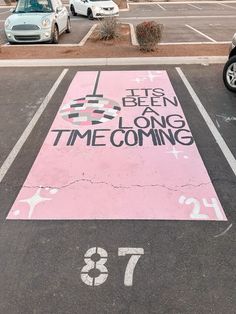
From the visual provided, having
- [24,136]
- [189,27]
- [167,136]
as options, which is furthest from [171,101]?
[189,27]

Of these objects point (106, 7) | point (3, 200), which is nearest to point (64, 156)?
point (3, 200)

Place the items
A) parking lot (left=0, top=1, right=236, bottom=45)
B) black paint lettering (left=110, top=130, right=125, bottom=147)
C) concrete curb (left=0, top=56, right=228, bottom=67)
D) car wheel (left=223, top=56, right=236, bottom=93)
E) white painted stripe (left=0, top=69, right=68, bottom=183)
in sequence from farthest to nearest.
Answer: parking lot (left=0, top=1, right=236, bottom=45), concrete curb (left=0, top=56, right=228, bottom=67), car wheel (left=223, top=56, right=236, bottom=93), black paint lettering (left=110, top=130, right=125, bottom=147), white painted stripe (left=0, top=69, right=68, bottom=183)

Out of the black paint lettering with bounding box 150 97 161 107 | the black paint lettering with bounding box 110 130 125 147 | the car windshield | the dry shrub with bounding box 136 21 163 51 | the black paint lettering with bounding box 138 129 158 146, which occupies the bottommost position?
the black paint lettering with bounding box 150 97 161 107

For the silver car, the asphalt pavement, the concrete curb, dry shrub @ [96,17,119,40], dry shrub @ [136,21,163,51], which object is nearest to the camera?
the asphalt pavement

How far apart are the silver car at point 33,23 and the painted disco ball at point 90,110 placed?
603 centimetres

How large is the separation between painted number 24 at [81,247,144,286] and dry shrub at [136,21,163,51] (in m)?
9.04

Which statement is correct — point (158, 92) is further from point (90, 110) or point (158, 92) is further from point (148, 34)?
point (148, 34)

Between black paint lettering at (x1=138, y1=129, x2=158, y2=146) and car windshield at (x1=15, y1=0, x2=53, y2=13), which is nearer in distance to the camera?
black paint lettering at (x1=138, y1=129, x2=158, y2=146)

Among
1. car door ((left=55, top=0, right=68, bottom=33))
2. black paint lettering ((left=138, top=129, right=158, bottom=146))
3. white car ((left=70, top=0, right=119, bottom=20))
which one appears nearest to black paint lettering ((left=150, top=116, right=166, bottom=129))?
black paint lettering ((left=138, top=129, right=158, bottom=146))

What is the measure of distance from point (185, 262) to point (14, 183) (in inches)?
107

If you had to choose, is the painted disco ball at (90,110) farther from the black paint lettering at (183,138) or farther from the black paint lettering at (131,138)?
the black paint lettering at (183,138)

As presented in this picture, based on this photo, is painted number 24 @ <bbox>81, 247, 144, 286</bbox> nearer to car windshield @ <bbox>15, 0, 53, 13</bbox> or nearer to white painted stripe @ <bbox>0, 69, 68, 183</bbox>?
white painted stripe @ <bbox>0, 69, 68, 183</bbox>

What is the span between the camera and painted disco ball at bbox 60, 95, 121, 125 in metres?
7.14

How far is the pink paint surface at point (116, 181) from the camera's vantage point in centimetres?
450
